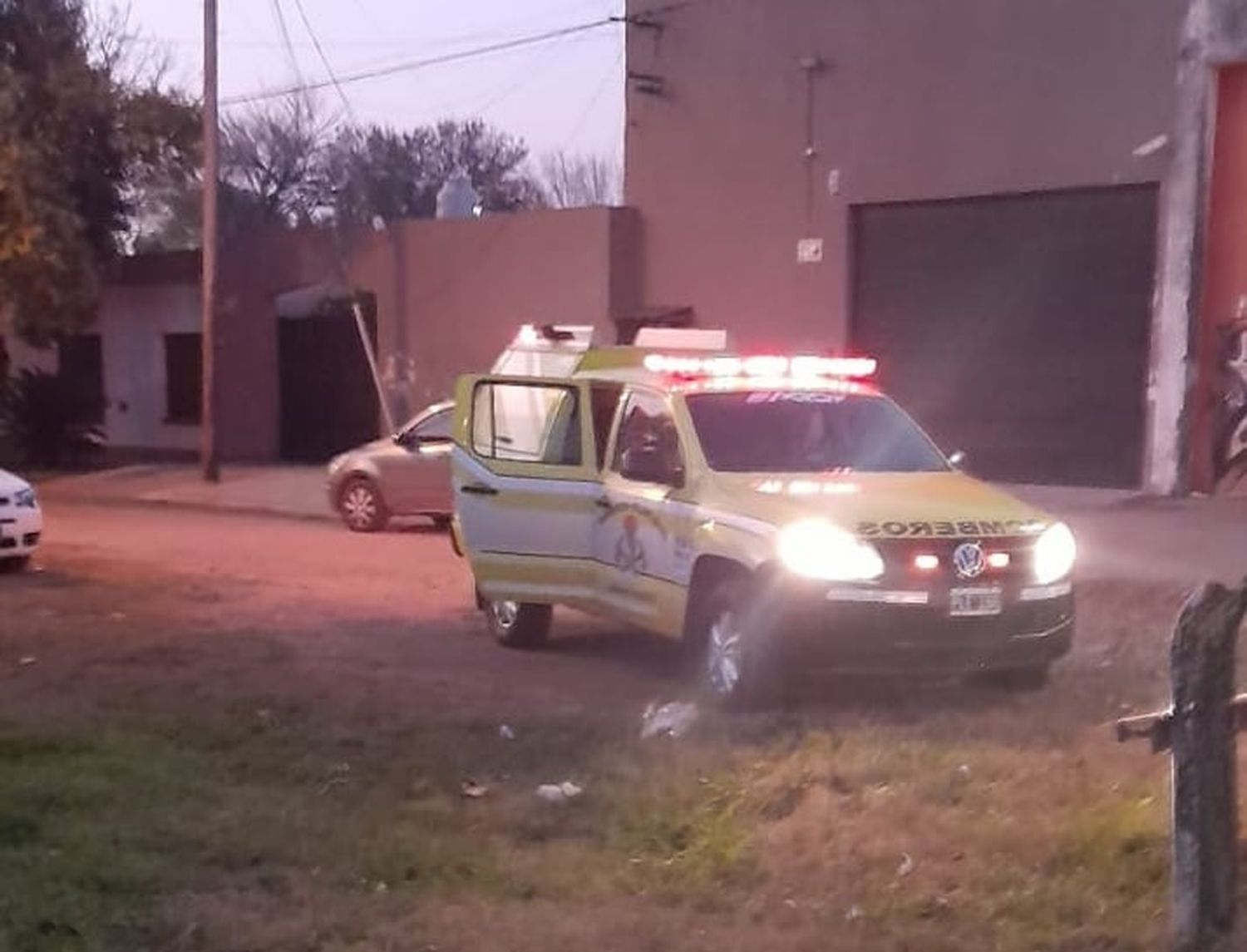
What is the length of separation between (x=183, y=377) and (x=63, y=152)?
5174mm

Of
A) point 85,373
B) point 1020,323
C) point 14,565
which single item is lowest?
point 14,565

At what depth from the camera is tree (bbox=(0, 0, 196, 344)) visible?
2773cm

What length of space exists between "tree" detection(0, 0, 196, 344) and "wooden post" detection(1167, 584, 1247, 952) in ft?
79.3

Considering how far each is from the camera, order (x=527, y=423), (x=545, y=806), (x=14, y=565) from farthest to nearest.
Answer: (x=14, y=565) < (x=527, y=423) < (x=545, y=806)

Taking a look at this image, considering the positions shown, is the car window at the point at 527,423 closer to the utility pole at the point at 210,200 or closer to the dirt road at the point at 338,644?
the dirt road at the point at 338,644

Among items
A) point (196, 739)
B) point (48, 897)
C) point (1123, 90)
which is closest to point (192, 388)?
point (1123, 90)

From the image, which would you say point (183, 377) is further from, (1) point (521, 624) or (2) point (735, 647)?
(2) point (735, 647)

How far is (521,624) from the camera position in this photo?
1237 cm

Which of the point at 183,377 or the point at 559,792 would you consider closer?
the point at 559,792

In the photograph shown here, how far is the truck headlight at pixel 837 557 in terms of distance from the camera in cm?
946

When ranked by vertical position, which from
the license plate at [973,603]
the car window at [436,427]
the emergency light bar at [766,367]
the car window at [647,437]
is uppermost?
the emergency light bar at [766,367]

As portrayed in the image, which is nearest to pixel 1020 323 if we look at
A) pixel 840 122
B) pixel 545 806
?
pixel 840 122

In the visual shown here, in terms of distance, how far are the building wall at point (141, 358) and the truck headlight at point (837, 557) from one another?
2487 cm

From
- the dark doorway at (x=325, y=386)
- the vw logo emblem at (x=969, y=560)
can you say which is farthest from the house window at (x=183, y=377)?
the vw logo emblem at (x=969, y=560)
